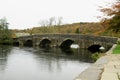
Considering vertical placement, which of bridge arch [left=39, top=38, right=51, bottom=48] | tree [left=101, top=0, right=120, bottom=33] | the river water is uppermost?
tree [left=101, top=0, right=120, bottom=33]

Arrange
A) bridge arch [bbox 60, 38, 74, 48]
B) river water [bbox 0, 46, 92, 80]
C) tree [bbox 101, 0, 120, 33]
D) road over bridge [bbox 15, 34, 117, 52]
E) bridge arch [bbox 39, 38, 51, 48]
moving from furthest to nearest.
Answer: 1. bridge arch [bbox 39, 38, 51, 48]
2. bridge arch [bbox 60, 38, 74, 48]
3. road over bridge [bbox 15, 34, 117, 52]
4. tree [bbox 101, 0, 120, 33]
5. river water [bbox 0, 46, 92, 80]

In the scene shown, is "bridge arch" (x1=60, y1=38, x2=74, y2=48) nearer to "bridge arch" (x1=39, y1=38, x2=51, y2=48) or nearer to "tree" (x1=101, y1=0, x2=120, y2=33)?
"bridge arch" (x1=39, y1=38, x2=51, y2=48)

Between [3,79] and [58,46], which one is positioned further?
[58,46]

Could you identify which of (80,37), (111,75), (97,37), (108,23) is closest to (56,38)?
(80,37)

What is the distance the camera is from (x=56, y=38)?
7288 cm

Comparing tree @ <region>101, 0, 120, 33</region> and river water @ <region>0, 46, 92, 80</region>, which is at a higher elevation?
tree @ <region>101, 0, 120, 33</region>

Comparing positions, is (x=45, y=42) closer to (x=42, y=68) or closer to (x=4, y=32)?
(x=4, y=32)

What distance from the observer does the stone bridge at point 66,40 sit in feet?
186

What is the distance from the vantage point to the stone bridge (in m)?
56.8

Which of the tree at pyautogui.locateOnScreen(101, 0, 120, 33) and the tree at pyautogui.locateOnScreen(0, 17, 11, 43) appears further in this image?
the tree at pyautogui.locateOnScreen(0, 17, 11, 43)

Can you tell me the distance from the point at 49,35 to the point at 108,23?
134 feet

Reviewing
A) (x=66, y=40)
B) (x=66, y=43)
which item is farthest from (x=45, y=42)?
(x=66, y=40)

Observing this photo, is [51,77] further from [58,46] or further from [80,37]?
[58,46]

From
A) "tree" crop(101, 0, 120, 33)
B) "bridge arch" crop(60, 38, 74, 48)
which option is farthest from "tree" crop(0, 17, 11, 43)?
"tree" crop(101, 0, 120, 33)
